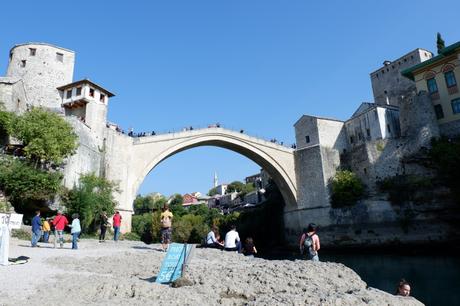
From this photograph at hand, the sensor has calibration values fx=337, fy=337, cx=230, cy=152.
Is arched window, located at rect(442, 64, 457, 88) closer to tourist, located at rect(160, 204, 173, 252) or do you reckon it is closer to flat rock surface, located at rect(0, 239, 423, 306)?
flat rock surface, located at rect(0, 239, 423, 306)

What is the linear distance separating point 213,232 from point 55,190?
784 cm

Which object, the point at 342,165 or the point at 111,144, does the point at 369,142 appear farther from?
the point at 111,144

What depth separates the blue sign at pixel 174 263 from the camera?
5.59 metres

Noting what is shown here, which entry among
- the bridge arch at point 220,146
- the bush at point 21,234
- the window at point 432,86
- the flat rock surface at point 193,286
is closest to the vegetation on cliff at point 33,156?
the bush at point 21,234

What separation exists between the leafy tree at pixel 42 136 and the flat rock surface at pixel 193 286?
30.2ft

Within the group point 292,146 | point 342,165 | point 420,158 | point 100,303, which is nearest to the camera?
point 100,303

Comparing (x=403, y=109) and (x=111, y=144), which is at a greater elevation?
(x=403, y=109)

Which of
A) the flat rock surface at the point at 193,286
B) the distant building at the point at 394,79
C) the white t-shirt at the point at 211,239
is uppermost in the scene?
the distant building at the point at 394,79

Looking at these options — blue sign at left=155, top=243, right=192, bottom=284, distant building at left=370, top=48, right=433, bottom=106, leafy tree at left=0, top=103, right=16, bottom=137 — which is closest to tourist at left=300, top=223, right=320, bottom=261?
blue sign at left=155, top=243, right=192, bottom=284

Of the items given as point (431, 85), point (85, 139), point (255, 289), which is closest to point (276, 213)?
point (431, 85)

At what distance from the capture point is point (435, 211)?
70.1 feet

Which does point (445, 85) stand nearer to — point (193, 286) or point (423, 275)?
point (423, 275)

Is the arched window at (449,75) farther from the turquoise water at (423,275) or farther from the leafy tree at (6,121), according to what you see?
the leafy tree at (6,121)

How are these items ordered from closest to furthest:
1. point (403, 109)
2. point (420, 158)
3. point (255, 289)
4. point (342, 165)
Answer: point (255, 289)
point (420, 158)
point (403, 109)
point (342, 165)
